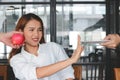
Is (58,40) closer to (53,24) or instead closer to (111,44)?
(53,24)

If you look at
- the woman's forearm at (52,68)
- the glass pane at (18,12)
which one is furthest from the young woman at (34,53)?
the glass pane at (18,12)

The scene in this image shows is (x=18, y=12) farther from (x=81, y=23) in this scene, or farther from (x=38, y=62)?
(x=38, y=62)

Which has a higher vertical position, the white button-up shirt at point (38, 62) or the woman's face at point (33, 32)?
the woman's face at point (33, 32)

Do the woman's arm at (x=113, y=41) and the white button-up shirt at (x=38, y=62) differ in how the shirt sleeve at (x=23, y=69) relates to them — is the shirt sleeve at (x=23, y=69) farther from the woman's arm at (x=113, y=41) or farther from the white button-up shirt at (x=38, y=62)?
the woman's arm at (x=113, y=41)

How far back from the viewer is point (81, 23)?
569cm

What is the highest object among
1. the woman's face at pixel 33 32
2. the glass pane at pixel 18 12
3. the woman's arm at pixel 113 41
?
the glass pane at pixel 18 12

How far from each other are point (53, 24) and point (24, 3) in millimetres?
634

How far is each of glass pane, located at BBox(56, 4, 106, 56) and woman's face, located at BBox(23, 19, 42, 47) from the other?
3.66 metres

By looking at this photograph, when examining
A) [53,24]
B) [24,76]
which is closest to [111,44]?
[24,76]

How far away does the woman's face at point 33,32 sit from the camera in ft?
6.33

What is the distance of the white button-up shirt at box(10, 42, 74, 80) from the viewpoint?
1.77 m

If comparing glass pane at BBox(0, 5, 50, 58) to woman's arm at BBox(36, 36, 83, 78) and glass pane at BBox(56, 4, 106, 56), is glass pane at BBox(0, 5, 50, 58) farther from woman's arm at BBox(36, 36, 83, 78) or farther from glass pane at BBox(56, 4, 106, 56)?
woman's arm at BBox(36, 36, 83, 78)

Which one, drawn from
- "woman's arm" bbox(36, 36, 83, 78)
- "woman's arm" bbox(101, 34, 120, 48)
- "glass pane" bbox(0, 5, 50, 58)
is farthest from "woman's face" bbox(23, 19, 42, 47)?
"glass pane" bbox(0, 5, 50, 58)

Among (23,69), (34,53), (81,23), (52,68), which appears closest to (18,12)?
(81,23)
